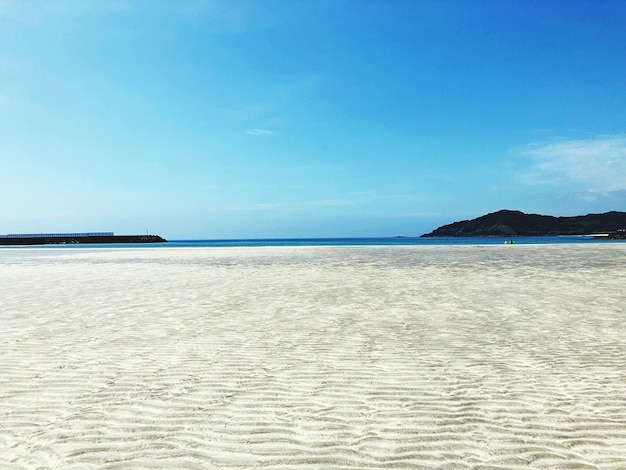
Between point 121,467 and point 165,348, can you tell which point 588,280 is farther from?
point 121,467

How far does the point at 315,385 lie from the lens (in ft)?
18.4

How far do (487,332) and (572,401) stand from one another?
3612mm

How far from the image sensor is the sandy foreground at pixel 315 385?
12.8ft

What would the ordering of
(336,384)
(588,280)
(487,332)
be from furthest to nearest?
(588,280)
(487,332)
(336,384)

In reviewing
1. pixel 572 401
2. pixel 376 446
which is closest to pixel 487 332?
pixel 572 401

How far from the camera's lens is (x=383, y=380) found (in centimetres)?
576

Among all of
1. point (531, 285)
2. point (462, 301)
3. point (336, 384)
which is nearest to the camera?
point (336, 384)

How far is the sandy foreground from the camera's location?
154 inches

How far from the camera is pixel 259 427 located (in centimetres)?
437

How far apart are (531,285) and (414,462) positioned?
46.0ft

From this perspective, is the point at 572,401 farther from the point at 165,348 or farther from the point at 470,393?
the point at 165,348

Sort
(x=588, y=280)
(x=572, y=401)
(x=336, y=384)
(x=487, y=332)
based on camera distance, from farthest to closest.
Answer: (x=588, y=280), (x=487, y=332), (x=336, y=384), (x=572, y=401)

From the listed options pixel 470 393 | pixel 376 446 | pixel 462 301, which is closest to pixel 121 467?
pixel 376 446

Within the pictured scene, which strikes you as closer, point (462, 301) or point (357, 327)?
point (357, 327)
